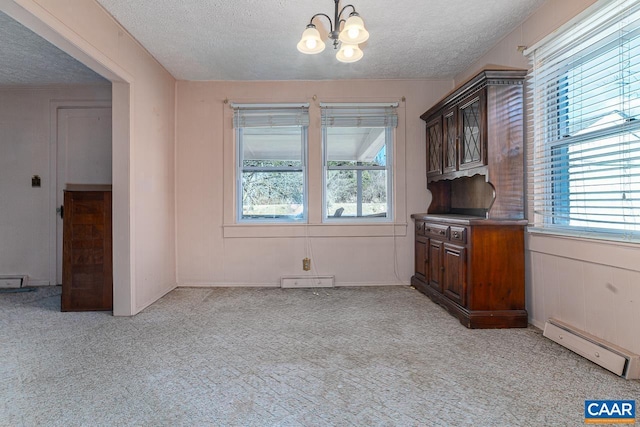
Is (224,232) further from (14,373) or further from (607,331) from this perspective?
(607,331)

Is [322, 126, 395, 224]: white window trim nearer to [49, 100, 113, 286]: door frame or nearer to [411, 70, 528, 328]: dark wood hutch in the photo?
[411, 70, 528, 328]: dark wood hutch

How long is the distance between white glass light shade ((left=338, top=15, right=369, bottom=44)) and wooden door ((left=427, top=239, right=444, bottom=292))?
79.2 inches

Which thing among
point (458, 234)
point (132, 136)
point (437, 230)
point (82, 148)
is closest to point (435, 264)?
point (437, 230)

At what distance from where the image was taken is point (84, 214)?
2.93 meters

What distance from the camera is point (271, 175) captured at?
3973mm

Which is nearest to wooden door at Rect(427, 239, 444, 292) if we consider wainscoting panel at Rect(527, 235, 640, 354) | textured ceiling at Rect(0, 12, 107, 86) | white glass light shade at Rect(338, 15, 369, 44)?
wainscoting panel at Rect(527, 235, 640, 354)

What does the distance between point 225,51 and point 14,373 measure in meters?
3.04

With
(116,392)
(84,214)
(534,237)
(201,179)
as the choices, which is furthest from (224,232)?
(534,237)

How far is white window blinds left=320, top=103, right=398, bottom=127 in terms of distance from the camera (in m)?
3.88

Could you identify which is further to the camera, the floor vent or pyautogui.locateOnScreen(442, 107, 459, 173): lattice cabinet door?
the floor vent

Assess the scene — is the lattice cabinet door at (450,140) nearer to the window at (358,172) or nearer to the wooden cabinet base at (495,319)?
the window at (358,172)
